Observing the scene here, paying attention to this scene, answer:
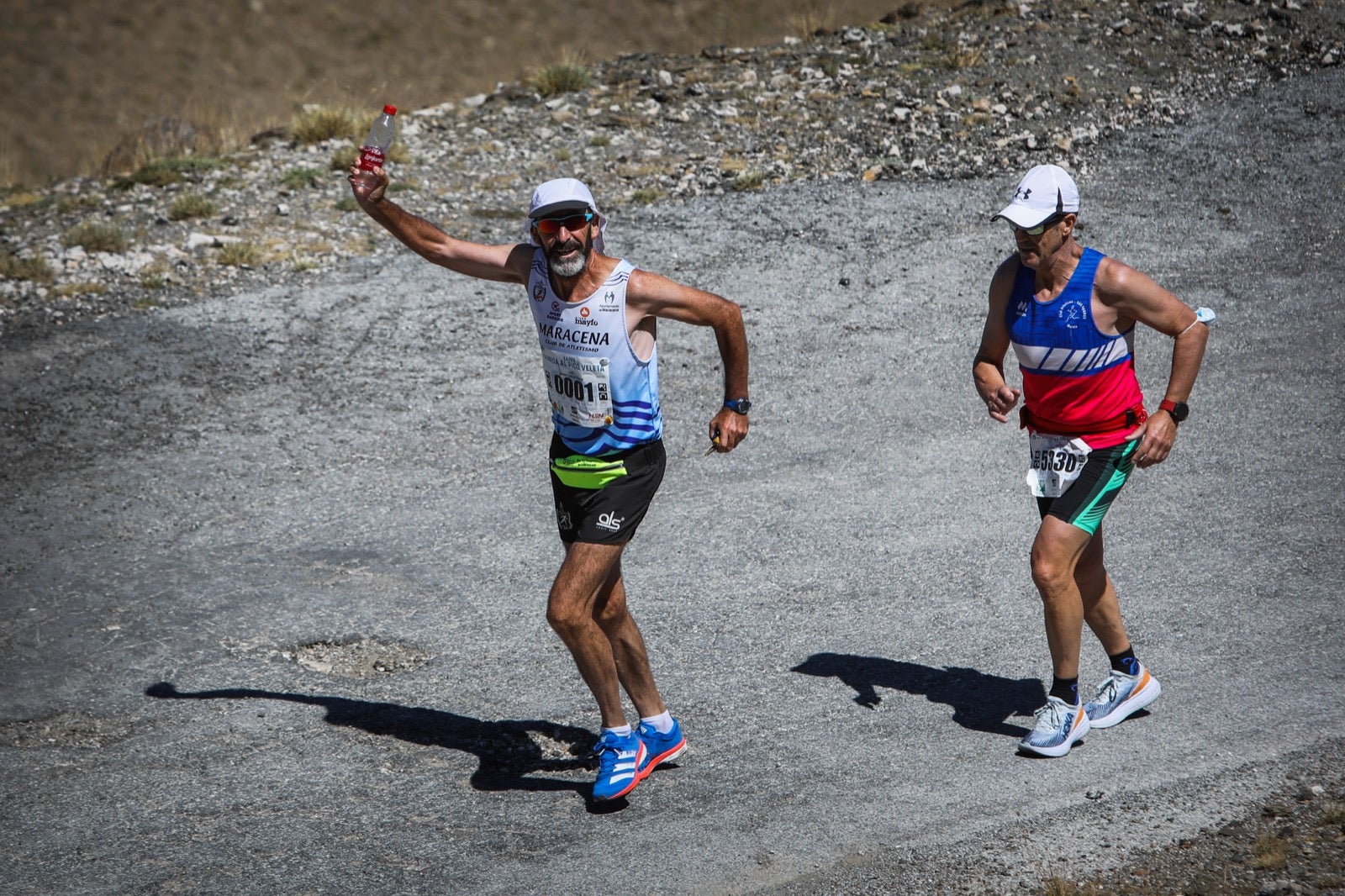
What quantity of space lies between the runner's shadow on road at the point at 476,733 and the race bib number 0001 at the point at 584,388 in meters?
1.52

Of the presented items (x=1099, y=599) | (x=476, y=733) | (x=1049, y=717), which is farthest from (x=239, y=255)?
(x=1049, y=717)

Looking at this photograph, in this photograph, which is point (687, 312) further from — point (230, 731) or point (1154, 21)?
point (1154, 21)

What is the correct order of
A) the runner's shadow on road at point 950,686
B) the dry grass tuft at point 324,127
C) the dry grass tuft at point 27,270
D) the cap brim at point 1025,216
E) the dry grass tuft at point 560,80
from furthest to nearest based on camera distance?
the dry grass tuft at point 560,80, the dry grass tuft at point 324,127, the dry grass tuft at point 27,270, the runner's shadow on road at point 950,686, the cap brim at point 1025,216

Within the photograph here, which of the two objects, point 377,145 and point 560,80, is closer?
point 377,145

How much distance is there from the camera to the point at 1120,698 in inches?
Result: 207

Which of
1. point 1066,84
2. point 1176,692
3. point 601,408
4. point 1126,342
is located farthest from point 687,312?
point 1066,84

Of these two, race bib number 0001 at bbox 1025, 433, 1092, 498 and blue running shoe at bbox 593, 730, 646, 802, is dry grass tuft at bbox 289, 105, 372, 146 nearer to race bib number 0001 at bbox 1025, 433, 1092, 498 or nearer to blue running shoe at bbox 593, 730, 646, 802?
blue running shoe at bbox 593, 730, 646, 802

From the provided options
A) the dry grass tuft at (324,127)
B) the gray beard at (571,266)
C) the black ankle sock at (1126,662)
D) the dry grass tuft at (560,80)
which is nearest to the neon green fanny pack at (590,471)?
the gray beard at (571,266)

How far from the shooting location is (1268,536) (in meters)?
6.91

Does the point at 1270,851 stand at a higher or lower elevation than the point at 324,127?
lower

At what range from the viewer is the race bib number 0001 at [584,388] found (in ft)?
16.0

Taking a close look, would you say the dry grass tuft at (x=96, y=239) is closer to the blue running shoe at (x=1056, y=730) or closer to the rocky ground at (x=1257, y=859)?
the blue running shoe at (x=1056, y=730)

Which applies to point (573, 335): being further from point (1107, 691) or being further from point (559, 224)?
point (1107, 691)

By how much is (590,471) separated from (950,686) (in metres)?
2.03
